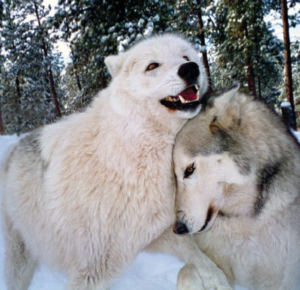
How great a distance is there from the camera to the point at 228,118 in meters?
2.62

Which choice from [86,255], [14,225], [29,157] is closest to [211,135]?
[86,255]

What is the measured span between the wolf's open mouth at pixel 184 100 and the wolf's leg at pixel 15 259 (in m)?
2.23

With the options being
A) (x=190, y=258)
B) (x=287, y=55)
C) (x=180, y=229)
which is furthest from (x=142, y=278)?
(x=287, y=55)

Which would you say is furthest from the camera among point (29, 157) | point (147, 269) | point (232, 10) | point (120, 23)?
point (232, 10)

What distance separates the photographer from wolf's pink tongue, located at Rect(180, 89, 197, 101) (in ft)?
7.94

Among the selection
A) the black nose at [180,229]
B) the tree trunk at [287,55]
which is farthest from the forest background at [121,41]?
the black nose at [180,229]

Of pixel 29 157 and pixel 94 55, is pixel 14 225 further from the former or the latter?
pixel 94 55

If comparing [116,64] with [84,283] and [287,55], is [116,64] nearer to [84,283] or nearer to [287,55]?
[84,283]

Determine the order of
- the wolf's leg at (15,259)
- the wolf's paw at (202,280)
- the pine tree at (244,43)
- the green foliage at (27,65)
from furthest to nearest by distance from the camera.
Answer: the green foliage at (27,65), the pine tree at (244,43), the wolf's leg at (15,259), the wolf's paw at (202,280)

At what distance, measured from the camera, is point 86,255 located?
2539mm

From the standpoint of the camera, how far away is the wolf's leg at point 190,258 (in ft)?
7.71

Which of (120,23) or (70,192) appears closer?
(70,192)

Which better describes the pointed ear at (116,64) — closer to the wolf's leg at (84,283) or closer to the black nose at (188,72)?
the black nose at (188,72)

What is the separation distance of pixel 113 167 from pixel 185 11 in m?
14.6
